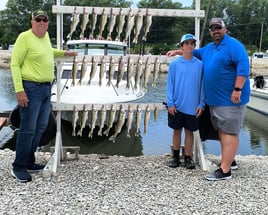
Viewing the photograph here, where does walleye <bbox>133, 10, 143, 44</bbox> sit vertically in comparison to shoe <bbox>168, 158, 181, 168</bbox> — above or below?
above

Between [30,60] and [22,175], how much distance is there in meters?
1.40

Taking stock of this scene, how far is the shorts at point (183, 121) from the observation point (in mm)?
5539

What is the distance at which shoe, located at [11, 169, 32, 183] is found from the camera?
16.5 feet

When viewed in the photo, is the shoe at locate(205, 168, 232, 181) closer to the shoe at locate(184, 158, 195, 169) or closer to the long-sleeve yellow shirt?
the shoe at locate(184, 158, 195, 169)

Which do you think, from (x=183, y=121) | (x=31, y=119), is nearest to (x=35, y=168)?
(x=31, y=119)

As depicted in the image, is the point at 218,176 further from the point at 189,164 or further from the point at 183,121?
the point at 183,121

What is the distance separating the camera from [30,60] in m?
4.89

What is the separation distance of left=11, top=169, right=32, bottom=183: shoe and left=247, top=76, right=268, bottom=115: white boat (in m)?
13.0

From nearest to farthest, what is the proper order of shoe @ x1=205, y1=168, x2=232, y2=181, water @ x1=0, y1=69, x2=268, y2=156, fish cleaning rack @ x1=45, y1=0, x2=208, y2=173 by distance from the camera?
shoe @ x1=205, y1=168, x2=232, y2=181 → fish cleaning rack @ x1=45, y1=0, x2=208, y2=173 → water @ x1=0, y1=69, x2=268, y2=156

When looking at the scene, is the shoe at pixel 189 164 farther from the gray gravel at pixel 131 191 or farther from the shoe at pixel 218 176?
the shoe at pixel 218 176

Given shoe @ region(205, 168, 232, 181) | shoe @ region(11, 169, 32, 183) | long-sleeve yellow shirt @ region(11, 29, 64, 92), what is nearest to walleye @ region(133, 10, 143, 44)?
long-sleeve yellow shirt @ region(11, 29, 64, 92)

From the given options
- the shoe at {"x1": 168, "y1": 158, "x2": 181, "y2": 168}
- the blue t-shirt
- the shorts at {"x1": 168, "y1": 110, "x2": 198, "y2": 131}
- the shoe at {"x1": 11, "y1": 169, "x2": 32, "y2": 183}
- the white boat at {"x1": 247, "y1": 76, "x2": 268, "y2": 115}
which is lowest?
A: the white boat at {"x1": 247, "y1": 76, "x2": 268, "y2": 115}

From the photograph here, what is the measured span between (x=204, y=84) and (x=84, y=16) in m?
1.88

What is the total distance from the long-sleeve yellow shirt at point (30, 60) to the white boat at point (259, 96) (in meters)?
12.9
